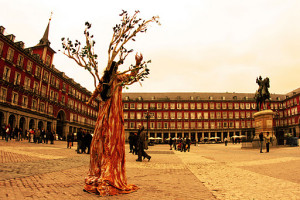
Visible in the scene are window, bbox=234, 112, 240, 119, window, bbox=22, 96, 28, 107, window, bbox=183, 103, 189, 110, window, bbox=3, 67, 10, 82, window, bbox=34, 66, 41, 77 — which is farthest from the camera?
window, bbox=183, 103, 189, 110

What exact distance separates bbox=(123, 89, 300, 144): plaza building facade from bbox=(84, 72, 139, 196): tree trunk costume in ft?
203

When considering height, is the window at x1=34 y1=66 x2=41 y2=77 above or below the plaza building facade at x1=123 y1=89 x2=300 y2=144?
above

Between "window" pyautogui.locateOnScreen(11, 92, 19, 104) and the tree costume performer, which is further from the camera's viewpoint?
"window" pyautogui.locateOnScreen(11, 92, 19, 104)

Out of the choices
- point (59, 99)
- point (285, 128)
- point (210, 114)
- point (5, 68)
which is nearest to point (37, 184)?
point (5, 68)

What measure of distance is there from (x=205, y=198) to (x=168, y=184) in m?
1.34

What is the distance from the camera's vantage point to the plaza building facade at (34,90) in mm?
28859

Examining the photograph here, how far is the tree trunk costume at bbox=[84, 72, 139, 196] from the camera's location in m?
4.01

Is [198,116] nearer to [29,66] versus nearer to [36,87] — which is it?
[36,87]

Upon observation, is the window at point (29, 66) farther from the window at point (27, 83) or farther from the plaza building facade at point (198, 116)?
the plaza building facade at point (198, 116)

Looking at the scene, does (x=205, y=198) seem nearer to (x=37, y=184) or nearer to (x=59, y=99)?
(x=37, y=184)

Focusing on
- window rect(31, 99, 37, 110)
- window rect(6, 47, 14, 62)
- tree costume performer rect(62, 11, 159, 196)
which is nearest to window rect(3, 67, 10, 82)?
window rect(6, 47, 14, 62)

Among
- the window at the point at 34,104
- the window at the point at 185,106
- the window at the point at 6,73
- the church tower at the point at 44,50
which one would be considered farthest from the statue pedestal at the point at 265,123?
the window at the point at 185,106

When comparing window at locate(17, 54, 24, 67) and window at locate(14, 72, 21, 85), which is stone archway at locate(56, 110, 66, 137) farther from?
window at locate(17, 54, 24, 67)

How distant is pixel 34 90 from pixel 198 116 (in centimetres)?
4880
